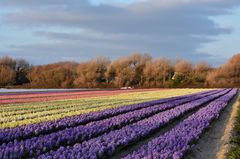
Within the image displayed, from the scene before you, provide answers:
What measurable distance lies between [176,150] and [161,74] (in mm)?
89276

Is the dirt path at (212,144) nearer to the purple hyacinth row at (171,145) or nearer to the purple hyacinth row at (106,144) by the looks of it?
the purple hyacinth row at (171,145)

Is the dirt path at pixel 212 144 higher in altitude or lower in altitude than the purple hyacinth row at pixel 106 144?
lower

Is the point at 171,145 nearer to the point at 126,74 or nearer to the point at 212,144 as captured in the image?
the point at 212,144

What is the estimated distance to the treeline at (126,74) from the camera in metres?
90.2

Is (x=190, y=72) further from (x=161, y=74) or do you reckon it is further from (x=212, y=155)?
(x=212, y=155)

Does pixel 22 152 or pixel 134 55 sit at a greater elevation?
pixel 134 55

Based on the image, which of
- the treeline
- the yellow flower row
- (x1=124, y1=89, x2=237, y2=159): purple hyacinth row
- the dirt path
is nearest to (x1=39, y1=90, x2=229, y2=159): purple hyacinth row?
(x1=124, y1=89, x2=237, y2=159): purple hyacinth row

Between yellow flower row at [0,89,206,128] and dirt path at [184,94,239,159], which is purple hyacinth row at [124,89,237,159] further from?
yellow flower row at [0,89,206,128]

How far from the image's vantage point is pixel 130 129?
12477mm

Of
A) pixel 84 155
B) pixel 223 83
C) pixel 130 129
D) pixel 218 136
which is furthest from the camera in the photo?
pixel 223 83

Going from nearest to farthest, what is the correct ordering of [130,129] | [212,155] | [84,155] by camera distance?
1. [84,155]
2. [212,155]
3. [130,129]

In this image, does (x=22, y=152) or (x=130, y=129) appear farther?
(x=130, y=129)

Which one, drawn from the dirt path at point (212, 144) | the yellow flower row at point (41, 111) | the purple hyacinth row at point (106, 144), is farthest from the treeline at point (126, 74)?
the purple hyacinth row at point (106, 144)

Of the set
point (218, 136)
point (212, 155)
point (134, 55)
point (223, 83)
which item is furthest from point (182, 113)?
point (134, 55)
